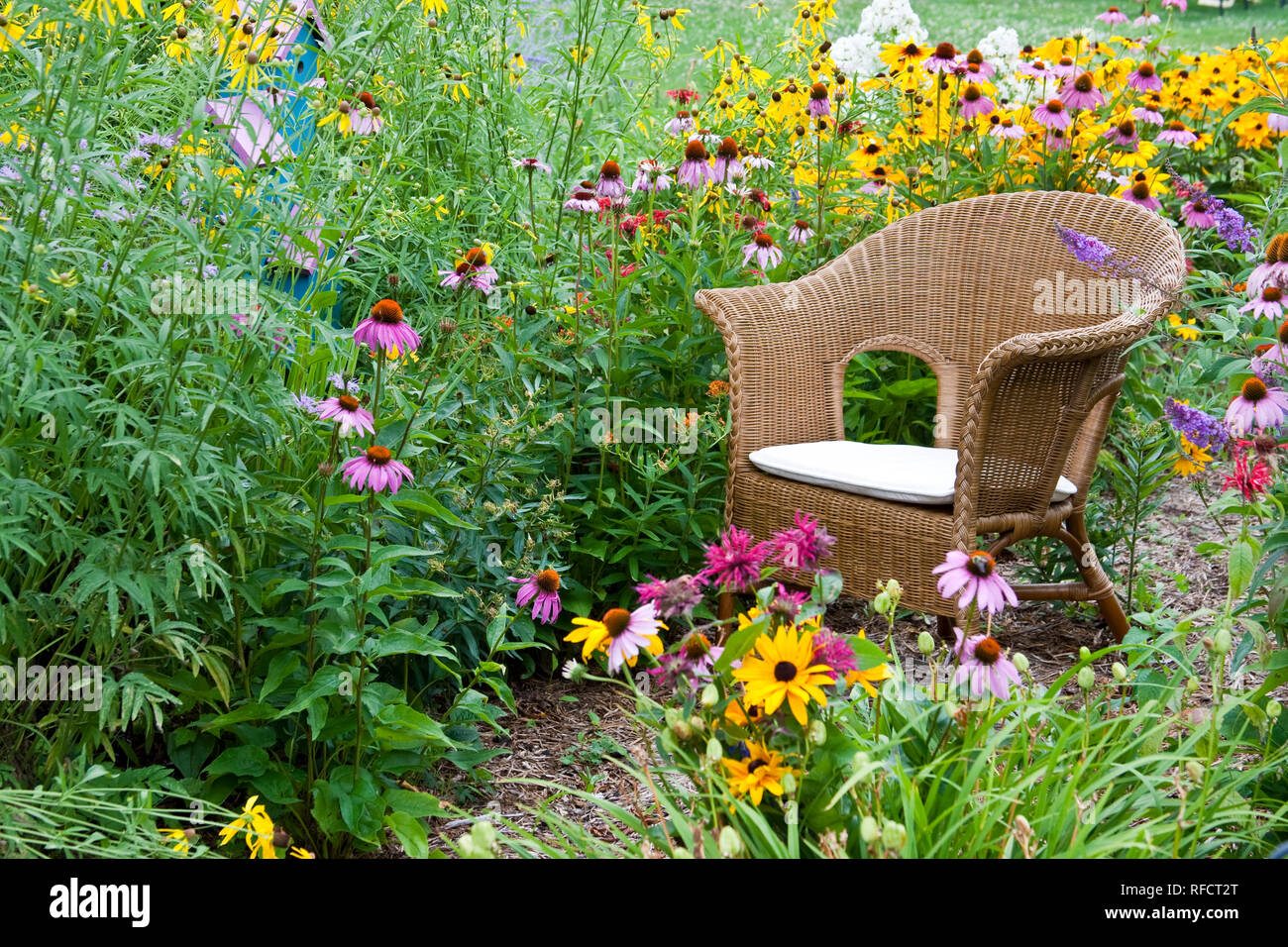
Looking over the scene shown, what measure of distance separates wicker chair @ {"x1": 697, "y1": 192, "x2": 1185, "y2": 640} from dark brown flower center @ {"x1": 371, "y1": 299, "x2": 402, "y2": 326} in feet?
3.29

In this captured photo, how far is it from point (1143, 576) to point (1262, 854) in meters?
1.48

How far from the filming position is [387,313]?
68.1 inches

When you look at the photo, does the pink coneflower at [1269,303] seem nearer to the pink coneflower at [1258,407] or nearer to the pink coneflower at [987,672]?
the pink coneflower at [1258,407]

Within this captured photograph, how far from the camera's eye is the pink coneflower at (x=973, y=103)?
3.12 m

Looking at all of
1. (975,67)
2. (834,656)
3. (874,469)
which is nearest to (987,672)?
(834,656)

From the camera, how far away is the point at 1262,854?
61.4 inches

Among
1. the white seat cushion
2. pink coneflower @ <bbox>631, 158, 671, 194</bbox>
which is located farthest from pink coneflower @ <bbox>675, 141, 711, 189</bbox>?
the white seat cushion

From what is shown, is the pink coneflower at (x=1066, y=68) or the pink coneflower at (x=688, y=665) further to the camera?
the pink coneflower at (x=1066, y=68)

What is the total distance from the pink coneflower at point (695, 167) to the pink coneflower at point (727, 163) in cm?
3

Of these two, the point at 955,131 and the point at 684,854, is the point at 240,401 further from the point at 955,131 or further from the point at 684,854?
the point at 955,131

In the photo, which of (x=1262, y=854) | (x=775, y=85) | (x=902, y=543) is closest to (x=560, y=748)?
(x=902, y=543)

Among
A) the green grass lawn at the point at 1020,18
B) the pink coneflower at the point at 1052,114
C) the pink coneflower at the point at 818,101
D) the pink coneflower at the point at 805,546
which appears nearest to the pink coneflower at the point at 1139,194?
the pink coneflower at the point at 1052,114

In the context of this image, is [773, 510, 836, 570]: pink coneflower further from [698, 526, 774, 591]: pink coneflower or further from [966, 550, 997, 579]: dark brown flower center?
[966, 550, 997, 579]: dark brown flower center

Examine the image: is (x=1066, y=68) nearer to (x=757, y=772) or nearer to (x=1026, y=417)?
(x=1026, y=417)
